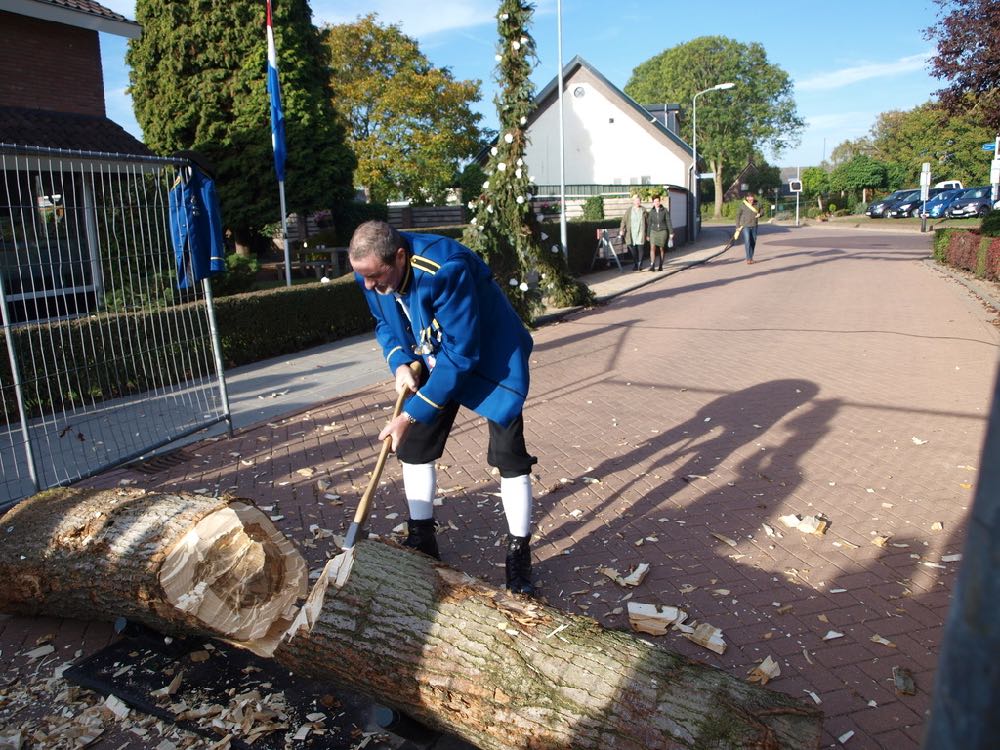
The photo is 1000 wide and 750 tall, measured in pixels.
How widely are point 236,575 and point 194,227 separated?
3.60 m

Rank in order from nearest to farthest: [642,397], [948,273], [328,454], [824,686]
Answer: [824,686] → [328,454] → [642,397] → [948,273]

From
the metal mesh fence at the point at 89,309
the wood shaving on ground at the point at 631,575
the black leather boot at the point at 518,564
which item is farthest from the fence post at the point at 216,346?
the wood shaving on ground at the point at 631,575

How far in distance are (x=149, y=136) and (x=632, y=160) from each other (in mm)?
26202

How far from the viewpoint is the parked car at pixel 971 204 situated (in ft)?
123

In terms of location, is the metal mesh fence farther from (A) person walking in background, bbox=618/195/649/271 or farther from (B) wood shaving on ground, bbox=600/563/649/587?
(A) person walking in background, bbox=618/195/649/271

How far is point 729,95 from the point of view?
76.8m

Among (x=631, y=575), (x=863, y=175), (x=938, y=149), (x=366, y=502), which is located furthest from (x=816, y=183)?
(x=366, y=502)

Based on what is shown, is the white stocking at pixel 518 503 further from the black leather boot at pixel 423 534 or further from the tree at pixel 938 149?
the tree at pixel 938 149

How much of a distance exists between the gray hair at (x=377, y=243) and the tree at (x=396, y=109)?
31.1m

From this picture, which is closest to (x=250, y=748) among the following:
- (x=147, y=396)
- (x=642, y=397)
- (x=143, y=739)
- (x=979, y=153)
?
(x=143, y=739)

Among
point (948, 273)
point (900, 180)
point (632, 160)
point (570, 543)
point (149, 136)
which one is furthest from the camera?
point (900, 180)

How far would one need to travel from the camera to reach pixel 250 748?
9.17 feet

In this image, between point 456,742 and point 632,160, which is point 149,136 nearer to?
point 456,742

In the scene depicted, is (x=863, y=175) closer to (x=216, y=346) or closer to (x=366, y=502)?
(x=216, y=346)
